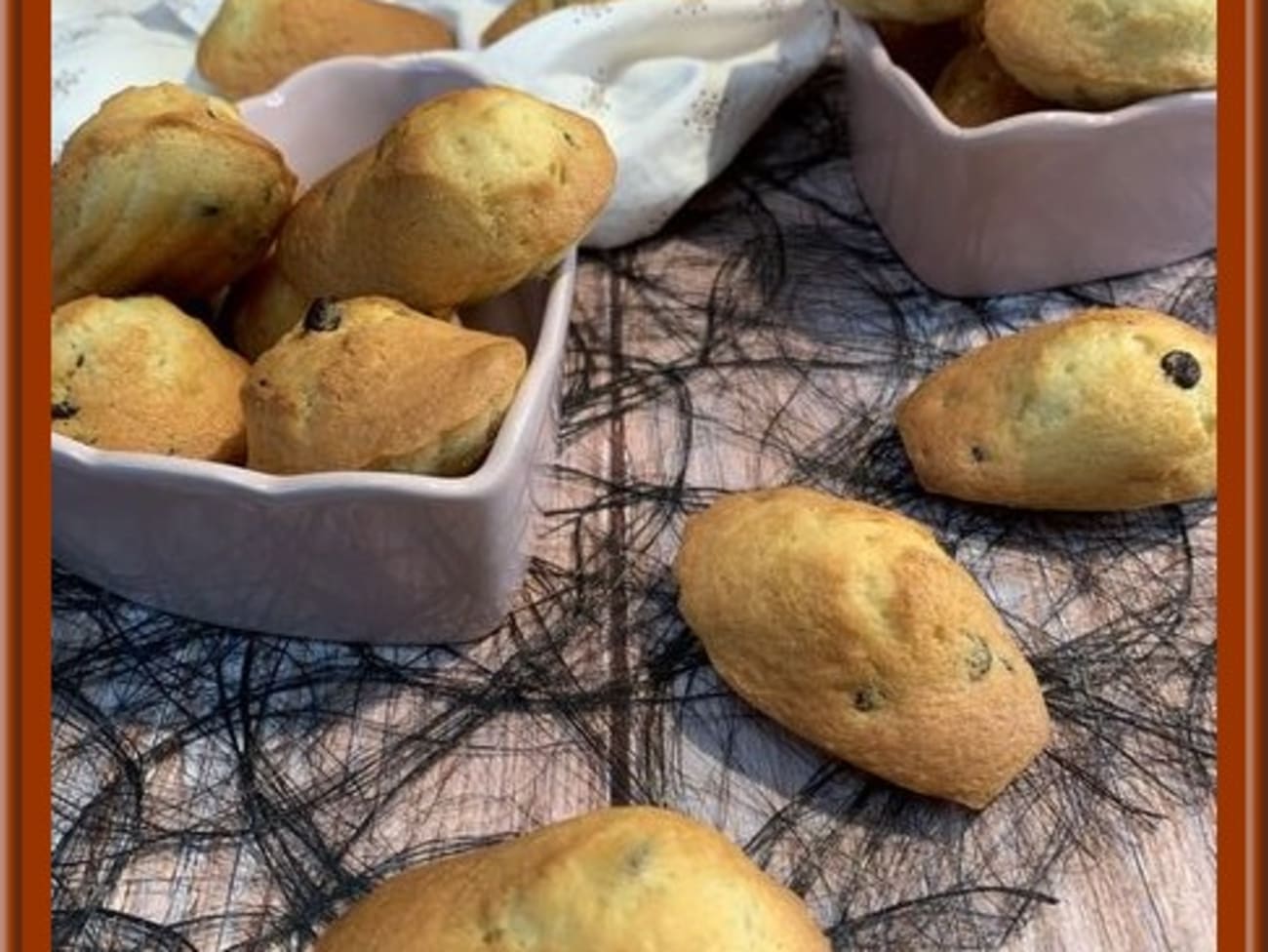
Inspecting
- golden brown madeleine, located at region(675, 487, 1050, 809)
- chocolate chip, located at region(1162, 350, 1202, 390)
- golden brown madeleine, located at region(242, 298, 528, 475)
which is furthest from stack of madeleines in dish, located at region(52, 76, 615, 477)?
chocolate chip, located at region(1162, 350, 1202, 390)

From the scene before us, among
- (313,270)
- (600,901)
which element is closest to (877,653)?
(600,901)

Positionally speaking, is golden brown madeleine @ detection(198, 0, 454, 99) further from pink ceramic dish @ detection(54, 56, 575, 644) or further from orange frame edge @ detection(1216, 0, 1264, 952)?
orange frame edge @ detection(1216, 0, 1264, 952)

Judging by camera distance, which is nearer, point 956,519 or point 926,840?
point 926,840

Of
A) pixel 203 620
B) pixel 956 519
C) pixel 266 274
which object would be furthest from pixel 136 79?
pixel 956 519

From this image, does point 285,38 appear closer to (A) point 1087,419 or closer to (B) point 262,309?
(B) point 262,309

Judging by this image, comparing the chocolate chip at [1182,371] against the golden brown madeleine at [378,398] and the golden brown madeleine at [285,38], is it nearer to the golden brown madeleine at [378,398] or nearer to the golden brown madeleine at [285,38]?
the golden brown madeleine at [378,398]

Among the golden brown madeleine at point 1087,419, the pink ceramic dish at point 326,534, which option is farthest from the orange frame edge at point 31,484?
the golden brown madeleine at point 1087,419

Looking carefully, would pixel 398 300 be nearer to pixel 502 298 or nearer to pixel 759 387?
pixel 502 298
